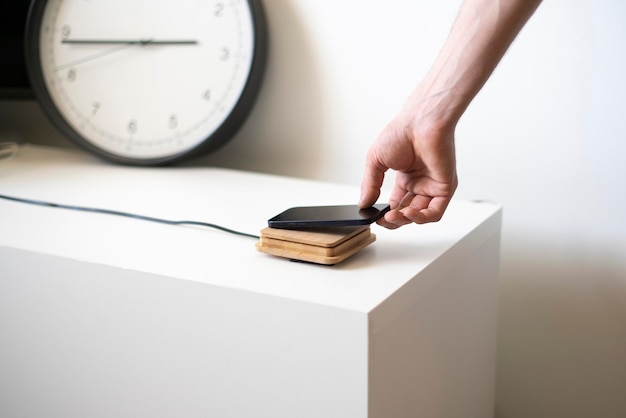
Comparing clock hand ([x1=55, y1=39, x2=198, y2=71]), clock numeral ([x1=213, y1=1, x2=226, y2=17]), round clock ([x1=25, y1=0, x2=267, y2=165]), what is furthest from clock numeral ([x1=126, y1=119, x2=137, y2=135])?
clock numeral ([x1=213, y1=1, x2=226, y2=17])

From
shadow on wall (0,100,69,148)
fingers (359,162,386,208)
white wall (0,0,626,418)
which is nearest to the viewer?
fingers (359,162,386,208)

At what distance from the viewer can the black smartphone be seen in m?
0.80

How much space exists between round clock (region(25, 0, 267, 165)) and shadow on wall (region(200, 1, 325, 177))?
4 centimetres

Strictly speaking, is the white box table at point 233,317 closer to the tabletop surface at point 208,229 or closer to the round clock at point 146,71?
the tabletop surface at point 208,229

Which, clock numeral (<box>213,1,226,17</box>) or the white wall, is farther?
clock numeral (<box>213,1,226,17</box>)

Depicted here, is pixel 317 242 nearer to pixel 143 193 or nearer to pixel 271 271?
pixel 271 271

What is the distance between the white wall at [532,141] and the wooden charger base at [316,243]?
36 cm

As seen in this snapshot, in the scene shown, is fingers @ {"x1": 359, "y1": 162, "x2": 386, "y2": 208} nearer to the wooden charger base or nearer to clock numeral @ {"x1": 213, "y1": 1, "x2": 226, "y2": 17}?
the wooden charger base

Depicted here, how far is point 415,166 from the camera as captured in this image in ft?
2.83

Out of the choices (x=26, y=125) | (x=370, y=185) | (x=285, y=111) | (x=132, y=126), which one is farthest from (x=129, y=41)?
(x=370, y=185)

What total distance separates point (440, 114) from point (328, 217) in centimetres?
16

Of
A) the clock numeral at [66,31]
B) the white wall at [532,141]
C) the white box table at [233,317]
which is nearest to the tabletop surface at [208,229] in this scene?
the white box table at [233,317]

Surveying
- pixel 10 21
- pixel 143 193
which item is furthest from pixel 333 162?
pixel 10 21

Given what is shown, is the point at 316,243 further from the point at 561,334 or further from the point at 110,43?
the point at 110,43
